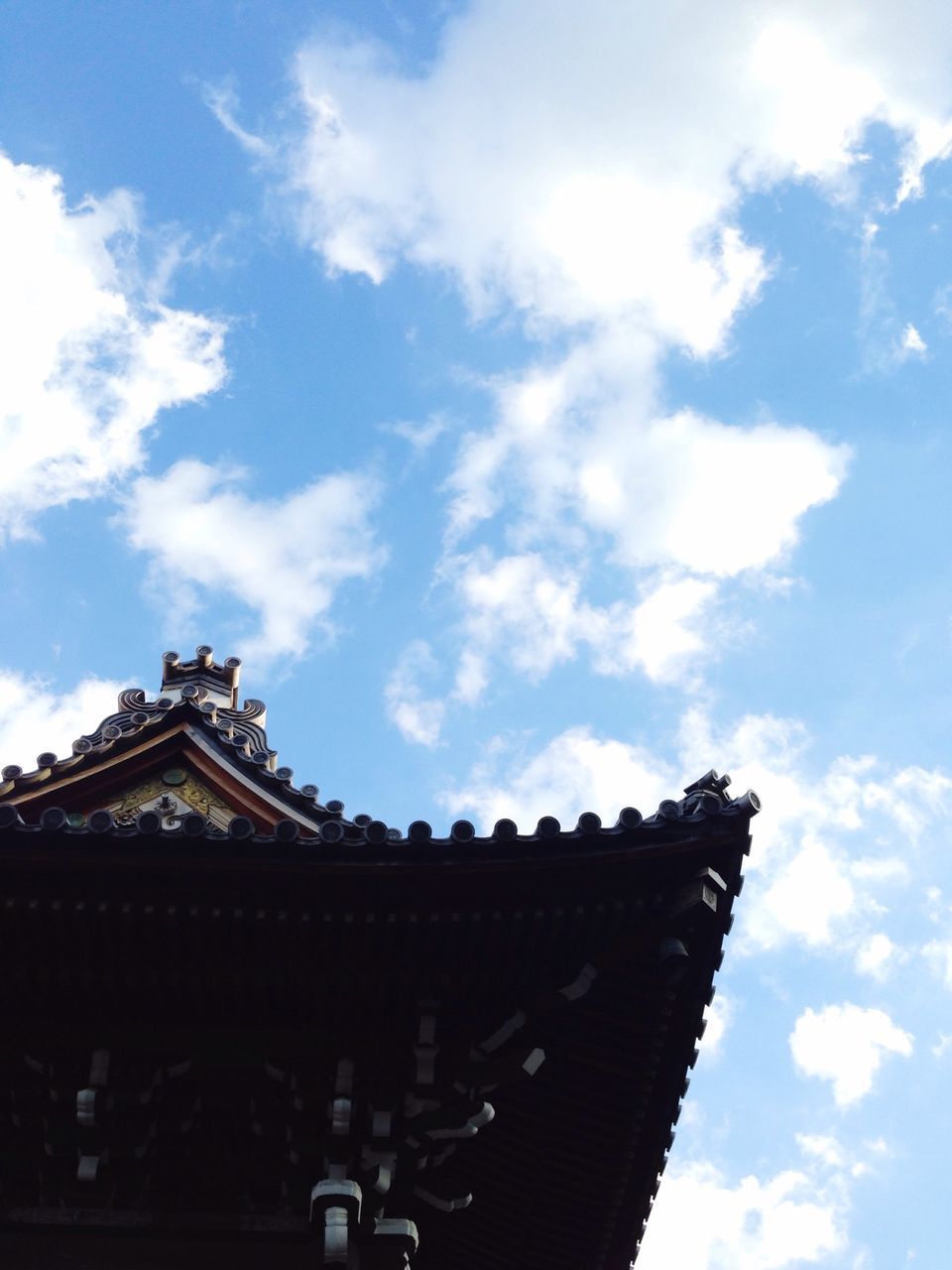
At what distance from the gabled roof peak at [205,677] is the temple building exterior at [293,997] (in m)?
5.02

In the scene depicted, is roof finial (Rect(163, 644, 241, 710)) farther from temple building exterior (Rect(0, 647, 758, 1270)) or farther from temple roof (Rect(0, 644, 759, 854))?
temple building exterior (Rect(0, 647, 758, 1270))

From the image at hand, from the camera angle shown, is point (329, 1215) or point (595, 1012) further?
point (595, 1012)

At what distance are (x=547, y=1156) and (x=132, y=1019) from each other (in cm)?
356

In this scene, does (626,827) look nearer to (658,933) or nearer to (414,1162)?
(658,933)

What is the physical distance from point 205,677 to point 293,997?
18.8ft

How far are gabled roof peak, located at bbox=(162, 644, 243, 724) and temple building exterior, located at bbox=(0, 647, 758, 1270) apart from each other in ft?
16.5

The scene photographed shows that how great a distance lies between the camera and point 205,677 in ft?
50.2

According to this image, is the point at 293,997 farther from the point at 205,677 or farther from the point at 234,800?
the point at 205,677

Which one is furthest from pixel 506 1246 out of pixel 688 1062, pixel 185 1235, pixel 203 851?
pixel 203 851

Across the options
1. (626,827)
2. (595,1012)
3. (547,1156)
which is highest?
(626,827)

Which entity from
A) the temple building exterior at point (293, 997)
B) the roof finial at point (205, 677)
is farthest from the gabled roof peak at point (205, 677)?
the temple building exterior at point (293, 997)

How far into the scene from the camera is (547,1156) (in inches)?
453

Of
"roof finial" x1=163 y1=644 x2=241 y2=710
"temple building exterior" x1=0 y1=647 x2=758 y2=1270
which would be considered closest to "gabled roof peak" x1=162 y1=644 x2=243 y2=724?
"roof finial" x1=163 y1=644 x2=241 y2=710

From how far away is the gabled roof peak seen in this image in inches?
592
